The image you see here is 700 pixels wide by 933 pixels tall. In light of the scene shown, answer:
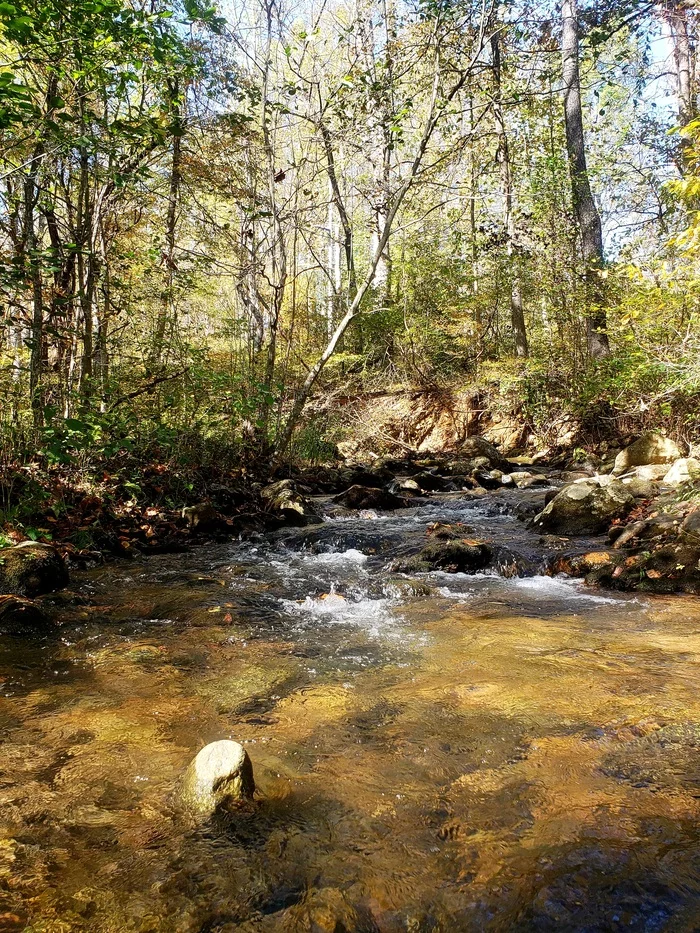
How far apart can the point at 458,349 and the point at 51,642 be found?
41.9 feet

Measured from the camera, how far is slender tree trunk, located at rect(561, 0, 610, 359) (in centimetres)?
1133

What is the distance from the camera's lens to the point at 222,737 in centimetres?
249

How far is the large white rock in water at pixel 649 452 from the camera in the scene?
9367 mm

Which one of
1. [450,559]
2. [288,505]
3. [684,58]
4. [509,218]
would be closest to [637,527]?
[450,559]

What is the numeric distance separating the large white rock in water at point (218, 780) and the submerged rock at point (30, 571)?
2.85 metres

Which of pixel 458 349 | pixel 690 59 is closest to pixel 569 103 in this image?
pixel 690 59

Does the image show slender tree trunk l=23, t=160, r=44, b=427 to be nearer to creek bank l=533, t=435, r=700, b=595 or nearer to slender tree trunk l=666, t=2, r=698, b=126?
creek bank l=533, t=435, r=700, b=595

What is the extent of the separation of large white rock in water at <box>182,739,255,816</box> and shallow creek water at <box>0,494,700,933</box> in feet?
0.20

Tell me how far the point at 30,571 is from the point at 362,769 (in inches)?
132

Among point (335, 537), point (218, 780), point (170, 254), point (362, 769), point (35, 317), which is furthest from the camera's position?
point (170, 254)

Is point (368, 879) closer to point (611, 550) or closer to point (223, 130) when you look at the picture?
point (611, 550)

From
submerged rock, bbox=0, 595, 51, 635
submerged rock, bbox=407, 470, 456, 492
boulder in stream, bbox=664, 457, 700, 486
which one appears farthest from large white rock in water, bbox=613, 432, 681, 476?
submerged rock, bbox=0, 595, 51, 635

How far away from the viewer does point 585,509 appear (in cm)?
674

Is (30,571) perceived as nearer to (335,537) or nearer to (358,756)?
(358,756)
